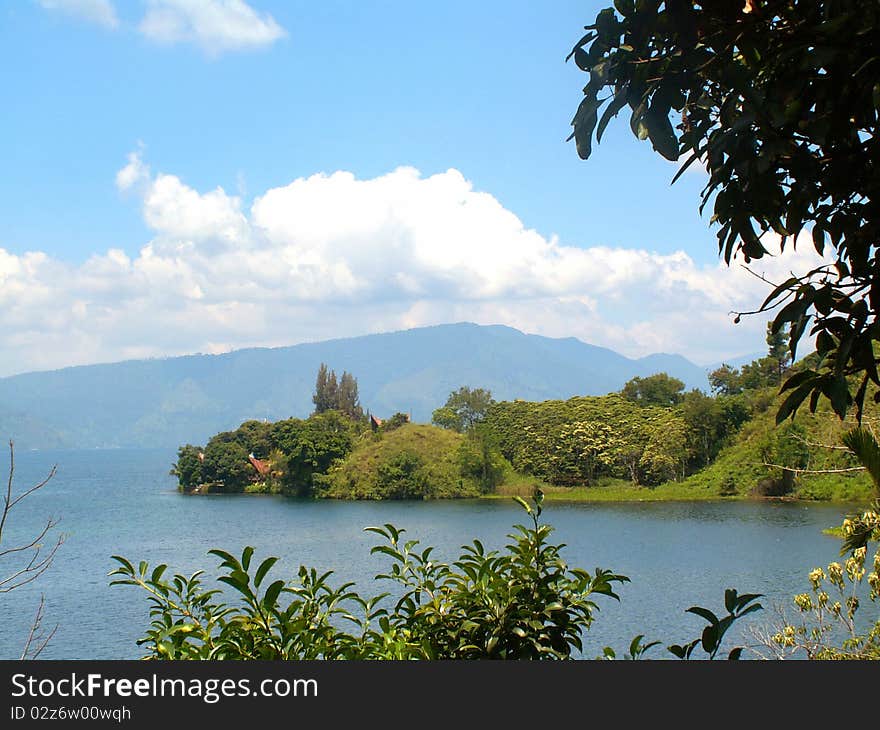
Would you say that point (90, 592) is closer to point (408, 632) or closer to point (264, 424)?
point (408, 632)

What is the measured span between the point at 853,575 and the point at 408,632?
125 inches

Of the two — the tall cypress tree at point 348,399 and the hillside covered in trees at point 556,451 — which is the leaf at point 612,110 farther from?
the tall cypress tree at point 348,399

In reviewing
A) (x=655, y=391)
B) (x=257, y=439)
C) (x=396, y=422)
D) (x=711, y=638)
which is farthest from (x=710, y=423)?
(x=711, y=638)

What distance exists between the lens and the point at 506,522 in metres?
23.3

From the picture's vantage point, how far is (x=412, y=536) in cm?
2019

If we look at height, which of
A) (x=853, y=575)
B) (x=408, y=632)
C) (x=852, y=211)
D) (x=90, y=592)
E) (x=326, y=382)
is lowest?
(x=90, y=592)

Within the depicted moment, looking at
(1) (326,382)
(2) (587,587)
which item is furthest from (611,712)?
(1) (326,382)

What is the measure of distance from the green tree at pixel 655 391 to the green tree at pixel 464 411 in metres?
6.04

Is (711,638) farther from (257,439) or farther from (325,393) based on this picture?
(325,393)

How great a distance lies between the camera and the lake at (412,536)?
1130 cm

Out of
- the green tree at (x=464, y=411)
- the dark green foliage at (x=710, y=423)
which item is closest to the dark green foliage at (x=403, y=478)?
the green tree at (x=464, y=411)

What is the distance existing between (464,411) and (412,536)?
657 inches

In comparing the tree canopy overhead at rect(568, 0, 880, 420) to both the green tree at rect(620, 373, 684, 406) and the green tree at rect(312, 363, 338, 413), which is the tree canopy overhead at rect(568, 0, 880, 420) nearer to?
the green tree at rect(620, 373, 684, 406)

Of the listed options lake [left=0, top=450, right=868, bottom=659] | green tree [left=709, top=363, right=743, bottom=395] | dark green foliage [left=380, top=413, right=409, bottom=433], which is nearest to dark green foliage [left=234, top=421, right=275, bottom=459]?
lake [left=0, top=450, right=868, bottom=659]
